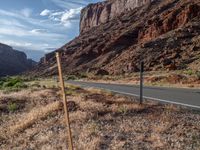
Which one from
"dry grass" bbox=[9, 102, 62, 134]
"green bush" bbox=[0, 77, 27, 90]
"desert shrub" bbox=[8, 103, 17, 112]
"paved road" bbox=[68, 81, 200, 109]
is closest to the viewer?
"dry grass" bbox=[9, 102, 62, 134]

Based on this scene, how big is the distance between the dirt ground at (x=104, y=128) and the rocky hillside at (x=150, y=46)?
27519 millimetres

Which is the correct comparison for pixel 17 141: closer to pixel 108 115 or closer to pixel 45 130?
pixel 45 130

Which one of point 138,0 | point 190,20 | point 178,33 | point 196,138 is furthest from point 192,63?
point 138,0

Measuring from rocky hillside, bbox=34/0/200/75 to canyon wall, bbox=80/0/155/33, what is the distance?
2711 centimetres

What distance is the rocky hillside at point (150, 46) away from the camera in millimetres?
61281

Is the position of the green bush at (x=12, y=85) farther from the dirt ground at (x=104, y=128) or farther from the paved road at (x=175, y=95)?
the dirt ground at (x=104, y=128)

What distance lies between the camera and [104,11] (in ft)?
552

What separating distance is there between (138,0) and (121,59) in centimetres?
7008

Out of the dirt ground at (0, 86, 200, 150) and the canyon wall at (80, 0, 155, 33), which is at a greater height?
the canyon wall at (80, 0, 155, 33)

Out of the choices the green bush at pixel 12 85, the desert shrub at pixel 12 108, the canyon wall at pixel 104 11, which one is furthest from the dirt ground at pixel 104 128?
the canyon wall at pixel 104 11

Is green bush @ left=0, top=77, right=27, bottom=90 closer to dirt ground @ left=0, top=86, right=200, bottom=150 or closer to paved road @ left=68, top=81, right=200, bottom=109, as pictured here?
paved road @ left=68, top=81, right=200, bottom=109

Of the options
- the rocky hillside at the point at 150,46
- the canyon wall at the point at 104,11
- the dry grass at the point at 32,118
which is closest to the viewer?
the dry grass at the point at 32,118

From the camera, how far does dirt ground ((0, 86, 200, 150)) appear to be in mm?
7543

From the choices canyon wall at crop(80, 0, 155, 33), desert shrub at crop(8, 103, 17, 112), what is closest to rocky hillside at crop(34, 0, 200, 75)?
desert shrub at crop(8, 103, 17, 112)
